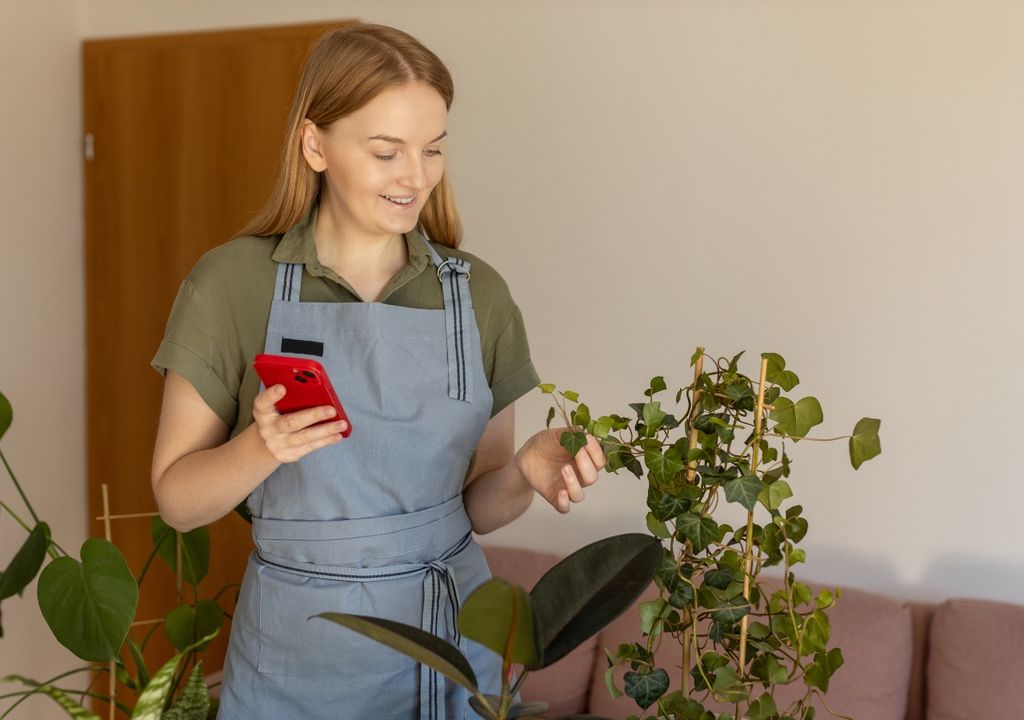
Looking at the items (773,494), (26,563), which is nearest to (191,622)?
(26,563)

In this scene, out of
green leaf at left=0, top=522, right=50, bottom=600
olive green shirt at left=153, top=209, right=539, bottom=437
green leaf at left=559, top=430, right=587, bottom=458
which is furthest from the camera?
green leaf at left=0, top=522, right=50, bottom=600

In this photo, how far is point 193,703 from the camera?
1.87 m

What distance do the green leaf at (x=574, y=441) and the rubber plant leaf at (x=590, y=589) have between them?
0.55 feet

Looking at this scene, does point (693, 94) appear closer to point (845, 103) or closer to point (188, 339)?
point (845, 103)

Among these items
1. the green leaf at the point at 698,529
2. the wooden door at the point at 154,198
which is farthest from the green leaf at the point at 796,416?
the wooden door at the point at 154,198

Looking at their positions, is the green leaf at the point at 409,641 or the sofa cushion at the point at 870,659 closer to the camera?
the green leaf at the point at 409,641

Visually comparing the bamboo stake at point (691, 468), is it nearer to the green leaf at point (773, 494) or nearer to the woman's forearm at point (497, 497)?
the green leaf at point (773, 494)

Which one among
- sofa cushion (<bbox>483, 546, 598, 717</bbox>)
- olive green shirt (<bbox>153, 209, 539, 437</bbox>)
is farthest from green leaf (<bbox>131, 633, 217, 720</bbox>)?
sofa cushion (<bbox>483, 546, 598, 717</bbox>)

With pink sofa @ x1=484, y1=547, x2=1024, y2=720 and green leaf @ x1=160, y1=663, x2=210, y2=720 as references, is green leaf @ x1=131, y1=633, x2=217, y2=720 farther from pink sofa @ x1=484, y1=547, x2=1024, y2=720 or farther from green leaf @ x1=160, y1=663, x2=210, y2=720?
pink sofa @ x1=484, y1=547, x2=1024, y2=720

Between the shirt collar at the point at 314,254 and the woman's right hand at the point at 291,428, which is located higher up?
the shirt collar at the point at 314,254

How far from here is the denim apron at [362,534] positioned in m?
1.41

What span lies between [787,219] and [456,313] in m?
1.32

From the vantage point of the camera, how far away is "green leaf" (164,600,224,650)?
8.32ft

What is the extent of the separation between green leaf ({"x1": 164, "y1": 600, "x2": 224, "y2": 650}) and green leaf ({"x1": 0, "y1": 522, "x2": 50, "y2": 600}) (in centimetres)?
40
